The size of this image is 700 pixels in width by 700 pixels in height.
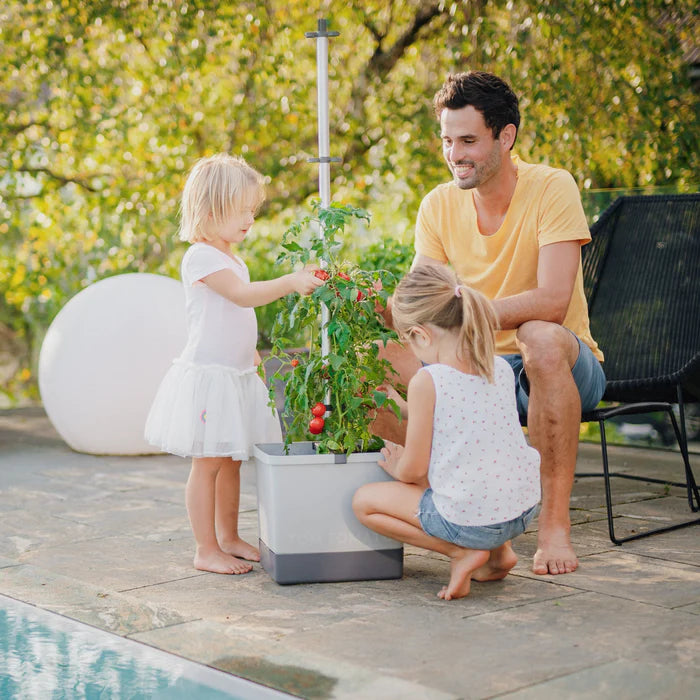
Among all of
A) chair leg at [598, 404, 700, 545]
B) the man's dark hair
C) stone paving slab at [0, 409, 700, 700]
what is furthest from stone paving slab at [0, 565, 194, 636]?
the man's dark hair

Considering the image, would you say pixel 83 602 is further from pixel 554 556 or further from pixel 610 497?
pixel 610 497

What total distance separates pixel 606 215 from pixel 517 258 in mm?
1131

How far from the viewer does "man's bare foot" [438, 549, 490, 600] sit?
8.16 ft

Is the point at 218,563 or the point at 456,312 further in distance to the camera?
the point at 218,563

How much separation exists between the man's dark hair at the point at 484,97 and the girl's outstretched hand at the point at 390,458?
1.00m

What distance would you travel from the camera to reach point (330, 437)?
2.70 meters

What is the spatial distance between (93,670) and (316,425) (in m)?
0.84

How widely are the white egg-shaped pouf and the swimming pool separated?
220 cm

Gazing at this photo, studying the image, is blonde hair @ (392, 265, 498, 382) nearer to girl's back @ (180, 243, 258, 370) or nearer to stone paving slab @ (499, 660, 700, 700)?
girl's back @ (180, 243, 258, 370)

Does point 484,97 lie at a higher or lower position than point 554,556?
higher

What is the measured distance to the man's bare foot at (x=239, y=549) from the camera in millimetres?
2971

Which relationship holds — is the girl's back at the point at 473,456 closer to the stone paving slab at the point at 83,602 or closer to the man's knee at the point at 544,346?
the man's knee at the point at 544,346

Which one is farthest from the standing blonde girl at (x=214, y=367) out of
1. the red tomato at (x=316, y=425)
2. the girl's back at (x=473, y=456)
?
the girl's back at (x=473, y=456)

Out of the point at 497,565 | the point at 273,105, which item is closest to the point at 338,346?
the point at 497,565
